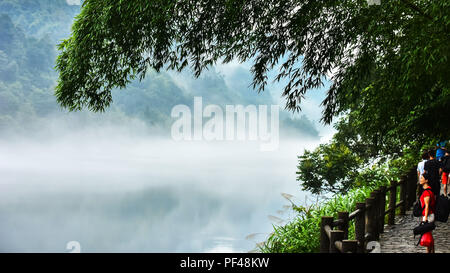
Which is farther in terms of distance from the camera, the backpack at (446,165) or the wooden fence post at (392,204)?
the backpack at (446,165)

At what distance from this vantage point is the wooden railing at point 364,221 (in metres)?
3.93

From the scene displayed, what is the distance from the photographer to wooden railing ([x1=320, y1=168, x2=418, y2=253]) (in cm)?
393

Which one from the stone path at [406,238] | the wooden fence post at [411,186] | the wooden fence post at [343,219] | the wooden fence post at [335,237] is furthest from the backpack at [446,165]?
the wooden fence post at [335,237]

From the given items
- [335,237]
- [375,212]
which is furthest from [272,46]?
[335,237]

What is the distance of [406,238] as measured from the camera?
21.3 ft

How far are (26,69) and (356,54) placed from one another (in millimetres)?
63382

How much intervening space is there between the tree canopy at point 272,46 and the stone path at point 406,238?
1917 mm

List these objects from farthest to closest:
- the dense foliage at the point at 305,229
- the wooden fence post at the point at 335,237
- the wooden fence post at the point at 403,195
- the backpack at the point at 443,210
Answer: the wooden fence post at the point at 403,195 < the dense foliage at the point at 305,229 < the backpack at the point at 443,210 < the wooden fence post at the point at 335,237

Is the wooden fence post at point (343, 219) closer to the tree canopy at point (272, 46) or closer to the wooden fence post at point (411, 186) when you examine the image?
the tree canopy at point (272, 46)

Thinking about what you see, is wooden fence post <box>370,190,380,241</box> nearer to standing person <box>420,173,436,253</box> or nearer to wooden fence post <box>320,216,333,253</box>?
standing person <box>420,173,436,253</box>

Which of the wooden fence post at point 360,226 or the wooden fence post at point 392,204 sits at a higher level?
the wooden fence post at point 392,204

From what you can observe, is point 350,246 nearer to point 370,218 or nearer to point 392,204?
point 370,218
